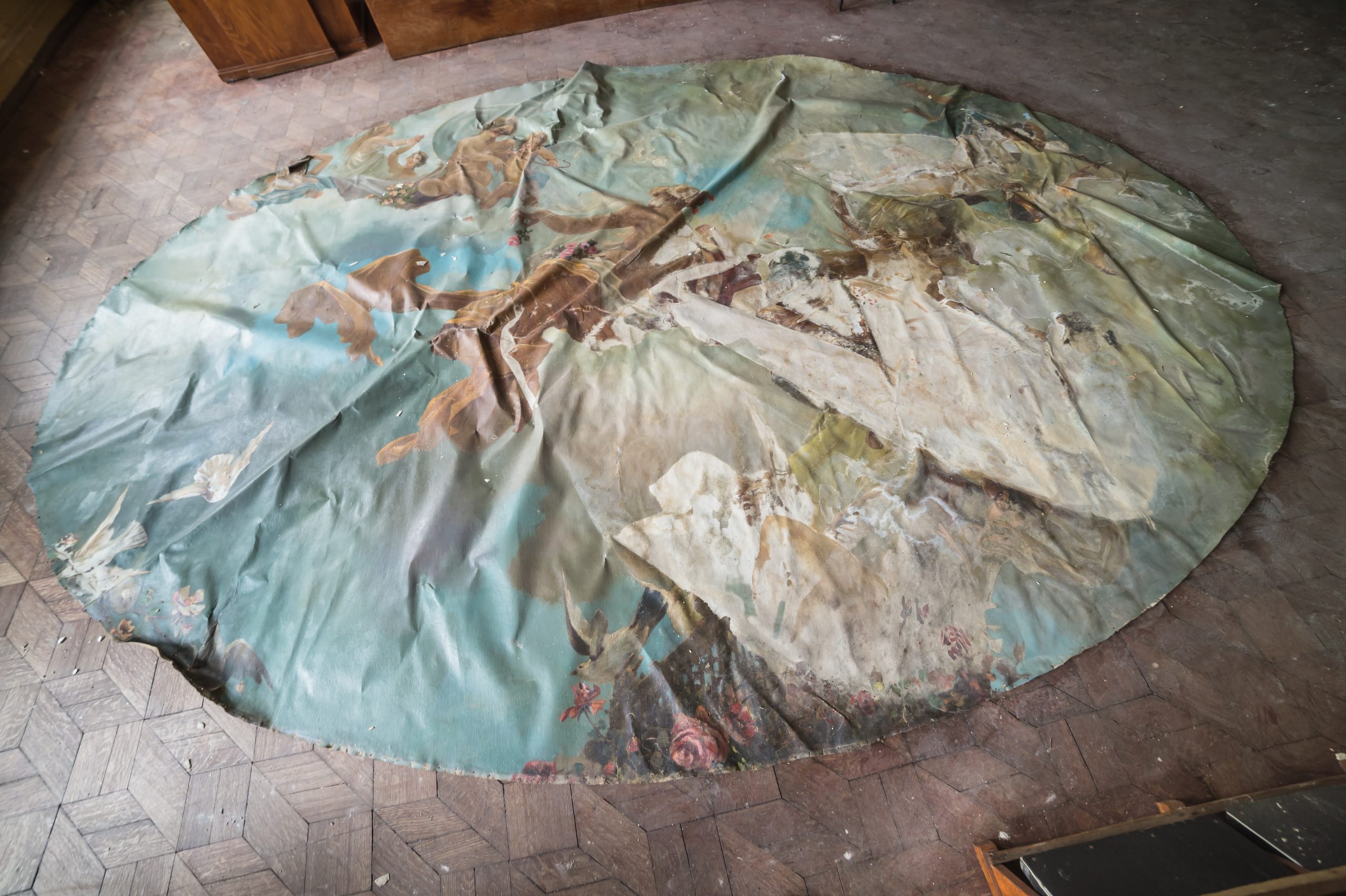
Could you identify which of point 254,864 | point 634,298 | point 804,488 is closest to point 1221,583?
point 804,488

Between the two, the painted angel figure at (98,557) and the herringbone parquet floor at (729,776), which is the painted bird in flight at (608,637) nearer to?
the herringbone parquet floor at (729,776)

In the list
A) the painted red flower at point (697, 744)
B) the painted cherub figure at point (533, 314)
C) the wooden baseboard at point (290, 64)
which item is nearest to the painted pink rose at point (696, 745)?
the painted red flower at point (697, 744)

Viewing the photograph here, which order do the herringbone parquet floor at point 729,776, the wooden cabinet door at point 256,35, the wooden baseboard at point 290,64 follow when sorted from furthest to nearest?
1. the wooden baseboard at point 290,64
2. the wooden cabinet door at point 256,35
3. the herringbone parquet floor at point 729,776

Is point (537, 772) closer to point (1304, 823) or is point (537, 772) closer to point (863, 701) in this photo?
point (863, 701)

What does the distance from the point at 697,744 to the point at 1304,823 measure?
1332 millimetres

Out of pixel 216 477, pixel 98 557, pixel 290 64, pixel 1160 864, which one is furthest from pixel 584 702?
pixel 290 64

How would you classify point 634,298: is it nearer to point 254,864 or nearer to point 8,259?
point 254,864

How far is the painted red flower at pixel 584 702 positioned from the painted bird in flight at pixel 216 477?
4.32 feet

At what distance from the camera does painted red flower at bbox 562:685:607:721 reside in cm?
174

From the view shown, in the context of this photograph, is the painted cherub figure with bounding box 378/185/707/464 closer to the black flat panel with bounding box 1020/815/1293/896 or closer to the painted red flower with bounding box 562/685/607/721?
the painted red flower with bounding box 562/685/607/721

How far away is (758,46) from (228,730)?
388 centimetres

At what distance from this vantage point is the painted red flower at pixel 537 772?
1.67 metres

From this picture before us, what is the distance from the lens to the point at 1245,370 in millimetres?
2229

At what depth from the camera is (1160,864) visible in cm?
141
